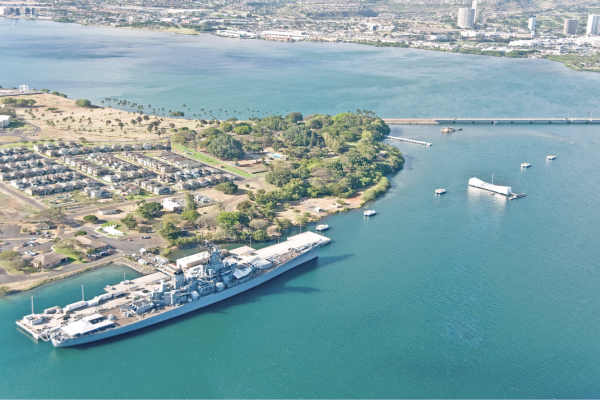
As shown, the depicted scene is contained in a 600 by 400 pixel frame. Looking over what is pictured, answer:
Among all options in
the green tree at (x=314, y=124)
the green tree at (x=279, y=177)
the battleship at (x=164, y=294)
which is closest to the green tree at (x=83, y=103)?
the green tree at (x=314, y=124)

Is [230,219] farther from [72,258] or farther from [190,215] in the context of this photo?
[72,258]

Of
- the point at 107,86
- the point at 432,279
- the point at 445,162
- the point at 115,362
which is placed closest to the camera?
the point at 115,362

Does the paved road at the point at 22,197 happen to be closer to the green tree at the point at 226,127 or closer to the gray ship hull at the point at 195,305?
the gray ship hull at the point at 195,305

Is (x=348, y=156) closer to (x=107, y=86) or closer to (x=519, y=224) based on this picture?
(x=519, y=224)

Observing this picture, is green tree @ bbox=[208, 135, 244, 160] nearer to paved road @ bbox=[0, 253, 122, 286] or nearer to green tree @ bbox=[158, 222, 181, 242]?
green tree @ bbox=[158, 222, 181, 242]

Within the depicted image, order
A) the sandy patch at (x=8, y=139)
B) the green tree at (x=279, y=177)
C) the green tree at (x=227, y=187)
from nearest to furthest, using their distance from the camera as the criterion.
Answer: the green tree at (x=227, y=187)
the green tree at (x=279, y=177)
the sandy patch at (x=8, y=139)

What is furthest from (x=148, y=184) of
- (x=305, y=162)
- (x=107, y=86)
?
(x=107, y=86)
